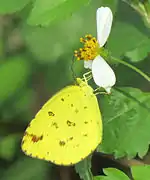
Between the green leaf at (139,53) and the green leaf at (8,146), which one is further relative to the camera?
the green leaf at (8,146)

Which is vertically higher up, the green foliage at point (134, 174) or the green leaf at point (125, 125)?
the green leaf at point (125, 125)

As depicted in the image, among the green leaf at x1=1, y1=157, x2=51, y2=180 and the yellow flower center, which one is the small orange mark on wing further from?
the green leaf at x1=1, y1=157, x2=51, y2=180

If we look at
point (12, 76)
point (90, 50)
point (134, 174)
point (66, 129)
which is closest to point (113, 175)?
point (134, 174)

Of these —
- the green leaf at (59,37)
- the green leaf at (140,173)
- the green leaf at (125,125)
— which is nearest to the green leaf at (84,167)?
the green leaf at (125,125)

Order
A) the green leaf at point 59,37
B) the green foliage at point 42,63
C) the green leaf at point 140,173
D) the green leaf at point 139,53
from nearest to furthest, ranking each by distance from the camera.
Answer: the green leaf at point 140,173, the green leaf at point 139,53, the green foliage at point 42,63, the green leaf at point 59,37

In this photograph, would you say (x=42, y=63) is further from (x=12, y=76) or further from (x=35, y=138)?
(x=35, y=138)

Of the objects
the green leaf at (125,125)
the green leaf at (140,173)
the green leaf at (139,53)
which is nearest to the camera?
the green leaf at (140,173)

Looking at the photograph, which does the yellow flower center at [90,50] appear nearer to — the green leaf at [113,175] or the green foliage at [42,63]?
the green foliage at [42,63]
